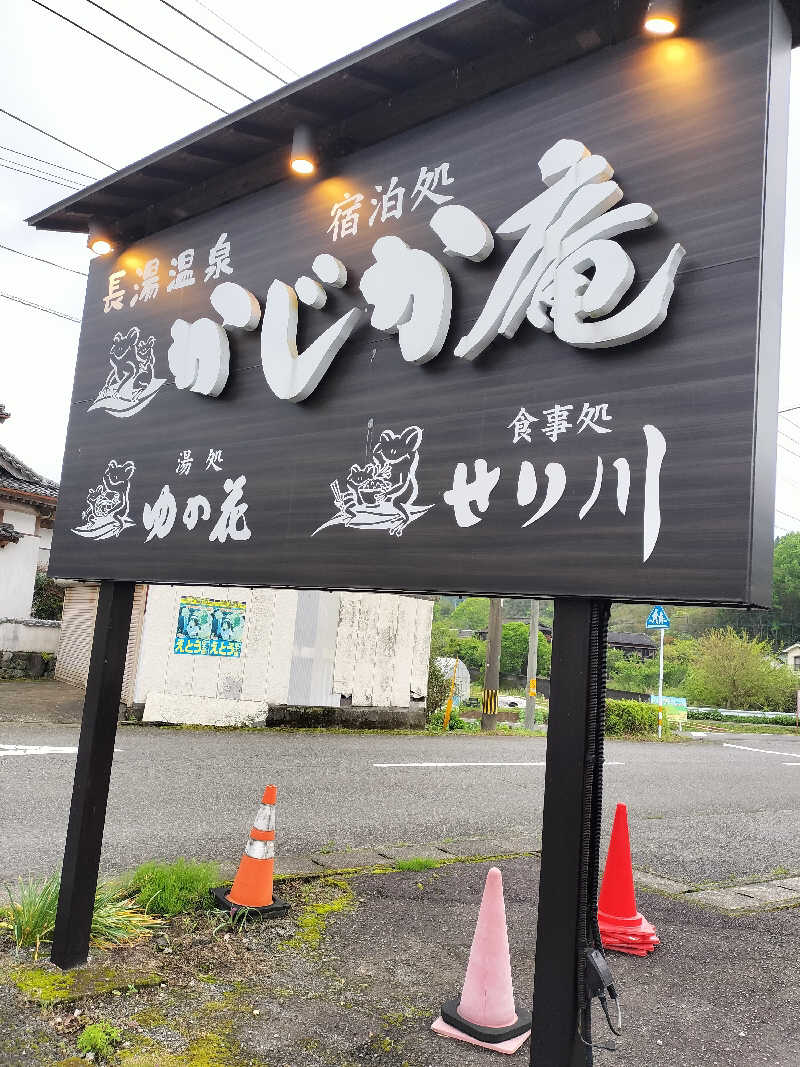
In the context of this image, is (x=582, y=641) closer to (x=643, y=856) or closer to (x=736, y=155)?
(x=736, y=155)

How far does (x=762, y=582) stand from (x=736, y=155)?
1.24 m

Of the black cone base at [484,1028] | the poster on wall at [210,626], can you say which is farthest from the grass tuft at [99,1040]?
the poster on wall at [210,626]

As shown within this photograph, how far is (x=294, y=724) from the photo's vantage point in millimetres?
14047

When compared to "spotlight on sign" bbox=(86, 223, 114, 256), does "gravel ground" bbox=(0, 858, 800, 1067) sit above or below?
below

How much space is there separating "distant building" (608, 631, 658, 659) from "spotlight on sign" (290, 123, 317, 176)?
53.1 meters

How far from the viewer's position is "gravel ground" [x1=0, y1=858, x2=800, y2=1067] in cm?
311

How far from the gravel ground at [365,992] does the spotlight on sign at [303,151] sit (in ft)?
12.3

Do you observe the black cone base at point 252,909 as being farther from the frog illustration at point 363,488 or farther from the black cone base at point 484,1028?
the frog illustration at point 363,488

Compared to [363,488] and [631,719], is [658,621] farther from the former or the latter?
[363,488]

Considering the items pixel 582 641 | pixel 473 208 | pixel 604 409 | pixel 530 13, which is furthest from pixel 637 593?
pixel 530 13

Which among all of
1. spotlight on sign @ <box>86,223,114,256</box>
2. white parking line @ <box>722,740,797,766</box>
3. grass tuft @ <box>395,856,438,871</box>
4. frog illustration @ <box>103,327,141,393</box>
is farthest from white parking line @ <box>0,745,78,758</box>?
white parking line @ <box>722,740,797,766</box>

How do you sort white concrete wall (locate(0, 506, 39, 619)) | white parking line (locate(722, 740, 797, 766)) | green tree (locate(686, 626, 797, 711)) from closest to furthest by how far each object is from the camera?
white parking line (locate(722, 740, 797, 766)) → white concrete wall (locate(0, 506, 39, 619)) → green tree (locate(686, 626, 797, 711))

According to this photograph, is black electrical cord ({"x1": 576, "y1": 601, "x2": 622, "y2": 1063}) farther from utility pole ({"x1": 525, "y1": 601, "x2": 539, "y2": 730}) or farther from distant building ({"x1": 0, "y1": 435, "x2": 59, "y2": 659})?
distant building ({"x1": 0, "y1": 435, "x2": 59, "y2": 659})

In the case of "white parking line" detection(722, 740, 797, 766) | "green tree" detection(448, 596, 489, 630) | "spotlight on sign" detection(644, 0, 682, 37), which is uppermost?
"green tree" detection(448, 596, 489, 630)
